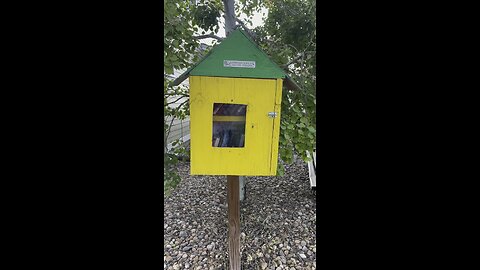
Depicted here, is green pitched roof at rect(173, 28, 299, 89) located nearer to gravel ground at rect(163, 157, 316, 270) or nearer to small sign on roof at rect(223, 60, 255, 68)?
small sign on roof at rect(223, 60, 255, 68)

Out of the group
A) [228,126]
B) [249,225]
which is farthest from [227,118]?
[249,225]

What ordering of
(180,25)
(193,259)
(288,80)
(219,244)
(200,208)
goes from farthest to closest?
1. (200,208)
2. (219,244)
3. (193,259)
4. (180,25)
5. (288,80)

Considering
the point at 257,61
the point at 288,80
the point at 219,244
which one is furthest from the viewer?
the point at 219,244

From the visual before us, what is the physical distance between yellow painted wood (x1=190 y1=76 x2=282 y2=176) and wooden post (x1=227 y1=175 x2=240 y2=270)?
9.6 inches

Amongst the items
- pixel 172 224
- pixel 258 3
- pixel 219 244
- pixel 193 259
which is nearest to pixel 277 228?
pixel 219 244

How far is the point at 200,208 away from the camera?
272cm

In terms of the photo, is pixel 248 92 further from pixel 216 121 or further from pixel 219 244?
pixel 219 244

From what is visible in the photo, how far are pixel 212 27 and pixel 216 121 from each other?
127 cm

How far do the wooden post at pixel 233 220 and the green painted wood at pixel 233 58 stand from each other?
2.06ft

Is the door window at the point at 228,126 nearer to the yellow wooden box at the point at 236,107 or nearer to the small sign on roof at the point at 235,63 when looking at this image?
the yellow wooden box at the point at 236,107

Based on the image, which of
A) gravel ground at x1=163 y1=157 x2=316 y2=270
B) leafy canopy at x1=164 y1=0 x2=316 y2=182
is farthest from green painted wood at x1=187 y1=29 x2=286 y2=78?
gravel ground at x1=163 y1=157 x2=316 y2=270

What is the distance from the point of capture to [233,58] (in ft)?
3.74

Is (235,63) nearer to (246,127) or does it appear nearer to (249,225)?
(246,127)

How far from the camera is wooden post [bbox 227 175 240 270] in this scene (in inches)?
58.6
